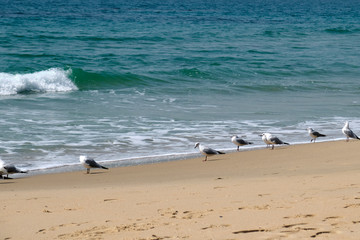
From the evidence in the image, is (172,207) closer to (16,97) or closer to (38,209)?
(38,209)

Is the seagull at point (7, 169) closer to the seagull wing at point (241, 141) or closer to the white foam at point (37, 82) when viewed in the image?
the seagull wing at point (241, 141)

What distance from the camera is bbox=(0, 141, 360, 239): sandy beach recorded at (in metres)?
4.79

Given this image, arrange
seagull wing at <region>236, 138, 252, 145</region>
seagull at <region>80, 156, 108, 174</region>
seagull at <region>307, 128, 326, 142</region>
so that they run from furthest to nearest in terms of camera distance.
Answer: seagull at <region>307, 128, 326, 142</region> → seagull wing at <region>236, 138, 252, 145</region> → seagull at <region>80, 156, 108, 174</region>

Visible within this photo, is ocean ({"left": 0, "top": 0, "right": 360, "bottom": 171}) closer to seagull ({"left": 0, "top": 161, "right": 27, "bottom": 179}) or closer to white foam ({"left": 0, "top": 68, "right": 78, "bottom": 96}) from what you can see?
white foam ({"left": 0, "top": 68, "right": 78, "bottom": 96})

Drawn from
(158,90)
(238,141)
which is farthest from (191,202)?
(158,90)

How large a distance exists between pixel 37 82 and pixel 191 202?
45.8ft

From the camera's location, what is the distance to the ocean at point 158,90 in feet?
35.6

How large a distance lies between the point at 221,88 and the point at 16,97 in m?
5.89

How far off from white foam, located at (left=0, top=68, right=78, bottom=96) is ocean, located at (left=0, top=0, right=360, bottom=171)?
4cm

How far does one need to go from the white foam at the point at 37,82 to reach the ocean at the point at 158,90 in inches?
1.4

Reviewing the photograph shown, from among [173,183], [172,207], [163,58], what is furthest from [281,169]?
[163,58]

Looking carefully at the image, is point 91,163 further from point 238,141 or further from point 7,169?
point 238,141

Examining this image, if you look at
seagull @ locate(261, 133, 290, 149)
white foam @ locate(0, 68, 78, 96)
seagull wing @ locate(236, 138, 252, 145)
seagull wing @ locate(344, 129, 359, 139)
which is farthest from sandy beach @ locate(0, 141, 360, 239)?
white foam @ locate(0, 68, 78, 96)

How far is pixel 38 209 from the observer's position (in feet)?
19.3
